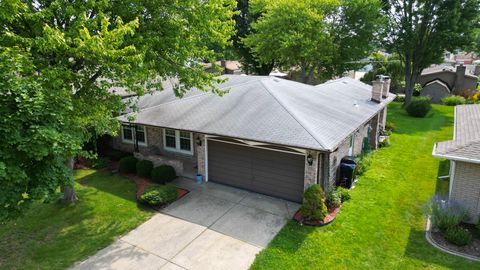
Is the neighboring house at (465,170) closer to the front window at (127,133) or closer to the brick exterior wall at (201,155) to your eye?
the brick exterior wall at (201,155)

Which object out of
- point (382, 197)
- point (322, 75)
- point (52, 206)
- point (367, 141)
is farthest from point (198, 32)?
point (322, 75)

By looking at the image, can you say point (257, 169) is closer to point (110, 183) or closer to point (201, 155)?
point (201, 155)

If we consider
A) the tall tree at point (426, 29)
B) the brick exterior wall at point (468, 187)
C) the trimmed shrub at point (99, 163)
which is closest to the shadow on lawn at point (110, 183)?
the trimmed shrub at point (99, 163)

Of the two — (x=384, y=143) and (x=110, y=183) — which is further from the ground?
(x=384, y=143)

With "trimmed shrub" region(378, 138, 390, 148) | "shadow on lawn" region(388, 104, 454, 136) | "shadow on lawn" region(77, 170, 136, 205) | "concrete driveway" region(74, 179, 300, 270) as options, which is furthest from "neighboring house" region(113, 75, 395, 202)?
"shadow on lawn" region(388, 104, 454, 136)

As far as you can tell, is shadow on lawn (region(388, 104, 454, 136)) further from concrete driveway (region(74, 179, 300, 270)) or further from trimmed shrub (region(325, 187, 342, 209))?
concrete driveway (region(74, 179, 300, 270))

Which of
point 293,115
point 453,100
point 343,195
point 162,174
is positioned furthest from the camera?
point 453,100

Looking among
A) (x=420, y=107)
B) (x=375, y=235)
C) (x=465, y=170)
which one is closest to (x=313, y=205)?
(x=375, y=235)

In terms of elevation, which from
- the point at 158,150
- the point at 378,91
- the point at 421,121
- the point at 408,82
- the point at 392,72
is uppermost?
the point at 392,72
